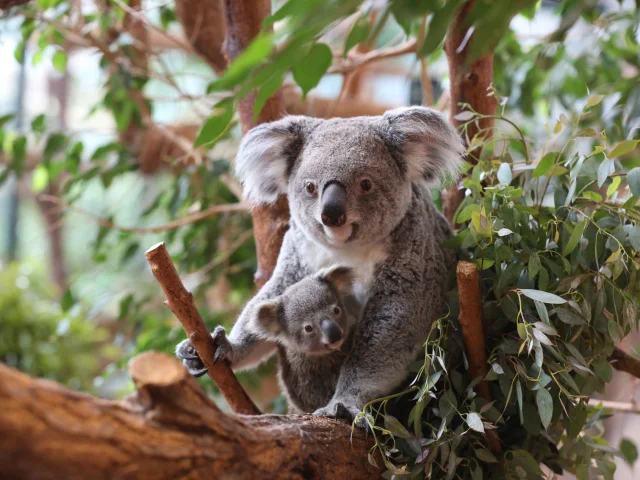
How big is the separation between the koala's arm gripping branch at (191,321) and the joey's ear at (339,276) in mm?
538

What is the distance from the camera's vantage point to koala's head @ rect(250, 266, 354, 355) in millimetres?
2418

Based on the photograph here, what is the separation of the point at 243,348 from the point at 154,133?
275 cm

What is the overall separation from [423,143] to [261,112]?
82 cm

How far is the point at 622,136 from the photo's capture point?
300 cm

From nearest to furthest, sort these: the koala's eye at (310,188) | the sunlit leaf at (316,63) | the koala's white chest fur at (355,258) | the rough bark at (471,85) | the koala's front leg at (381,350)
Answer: the sunlit leaf at (316,63) < the koala's front leg at (381,350) < the koala's eye at (310,188) < the koala's white chest fur at (355,258) < the rough bark at (471,85)

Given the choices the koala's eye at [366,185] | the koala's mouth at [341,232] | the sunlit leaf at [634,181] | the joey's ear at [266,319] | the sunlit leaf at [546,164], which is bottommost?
the joey's ear at [266,319]

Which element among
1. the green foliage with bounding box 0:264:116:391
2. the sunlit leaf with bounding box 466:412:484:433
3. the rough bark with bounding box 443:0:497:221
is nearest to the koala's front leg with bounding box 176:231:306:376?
the rough bark with bounding box 443:0:497:221

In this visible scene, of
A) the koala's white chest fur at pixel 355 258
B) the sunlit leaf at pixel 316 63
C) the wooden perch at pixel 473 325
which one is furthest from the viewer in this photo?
the koala's white chest fur at pixel 355 258

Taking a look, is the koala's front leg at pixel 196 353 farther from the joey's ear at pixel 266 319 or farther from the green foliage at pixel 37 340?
the green foliage at pixel 37 340

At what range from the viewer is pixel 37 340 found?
5863 mm

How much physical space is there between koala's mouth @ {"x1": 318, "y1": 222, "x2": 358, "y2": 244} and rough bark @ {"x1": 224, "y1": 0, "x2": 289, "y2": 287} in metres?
0.60

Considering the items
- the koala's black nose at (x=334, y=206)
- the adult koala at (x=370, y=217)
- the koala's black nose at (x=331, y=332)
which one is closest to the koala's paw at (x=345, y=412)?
the adult koala at (x=370, y=217)

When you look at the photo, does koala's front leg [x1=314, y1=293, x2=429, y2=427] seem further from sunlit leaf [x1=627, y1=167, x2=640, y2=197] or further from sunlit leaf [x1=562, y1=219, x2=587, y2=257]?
sunlit leaf [x1=627, y1=167, x2=640, y2=197]

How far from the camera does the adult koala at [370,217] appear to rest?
2.30m
